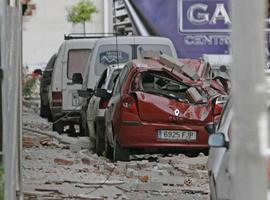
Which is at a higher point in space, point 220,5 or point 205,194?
point 220,5

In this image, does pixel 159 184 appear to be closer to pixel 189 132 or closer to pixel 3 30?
pixel 189 132

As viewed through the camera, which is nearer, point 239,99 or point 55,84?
point 239,99

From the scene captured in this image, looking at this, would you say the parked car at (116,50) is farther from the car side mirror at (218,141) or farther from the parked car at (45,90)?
the car side mirror at (218,141)

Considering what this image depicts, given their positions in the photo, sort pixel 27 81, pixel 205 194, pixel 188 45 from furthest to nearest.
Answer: pixel 27 81 < pixel 188 45 < pixel 205 194

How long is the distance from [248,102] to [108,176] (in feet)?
29.8

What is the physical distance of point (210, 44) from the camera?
29.0 metres

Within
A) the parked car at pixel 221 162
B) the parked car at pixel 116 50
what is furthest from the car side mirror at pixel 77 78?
the parked car at pixel 221 162

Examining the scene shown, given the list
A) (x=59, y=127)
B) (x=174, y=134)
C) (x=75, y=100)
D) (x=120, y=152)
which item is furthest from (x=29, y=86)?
(x=174, y=134)

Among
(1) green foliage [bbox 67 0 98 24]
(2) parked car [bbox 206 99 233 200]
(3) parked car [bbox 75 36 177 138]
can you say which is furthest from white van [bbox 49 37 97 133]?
(1) green foliage [bbox 67 0 98 24]

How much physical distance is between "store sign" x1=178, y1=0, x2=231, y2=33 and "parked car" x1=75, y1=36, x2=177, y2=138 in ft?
36.4

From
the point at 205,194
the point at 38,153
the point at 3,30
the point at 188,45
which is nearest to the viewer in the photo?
the point at 3,30

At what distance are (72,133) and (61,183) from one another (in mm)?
9190

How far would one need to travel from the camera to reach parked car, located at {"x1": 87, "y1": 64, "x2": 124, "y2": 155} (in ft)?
53.4

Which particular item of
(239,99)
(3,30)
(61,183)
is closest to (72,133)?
(61,183)
